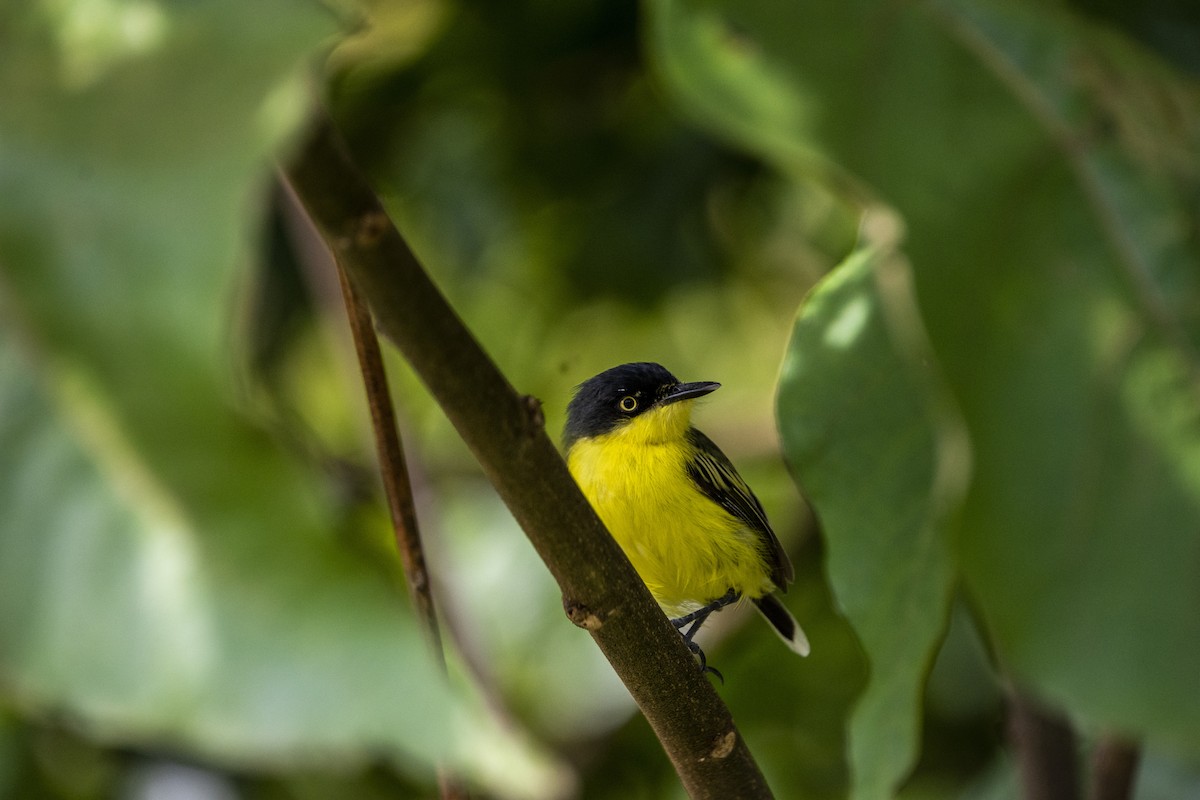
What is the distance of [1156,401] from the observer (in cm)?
114

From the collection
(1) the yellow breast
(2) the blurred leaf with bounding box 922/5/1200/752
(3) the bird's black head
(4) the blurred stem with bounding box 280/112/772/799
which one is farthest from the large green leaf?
(3) the bird's black head

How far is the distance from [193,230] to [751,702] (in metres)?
1.83

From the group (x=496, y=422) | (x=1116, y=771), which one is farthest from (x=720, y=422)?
(x=496, y=422)

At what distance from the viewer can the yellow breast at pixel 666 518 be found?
1737 millimetres

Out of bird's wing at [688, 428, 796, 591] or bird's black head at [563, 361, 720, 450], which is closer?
bird's wing at [688, 428, 796, 591]

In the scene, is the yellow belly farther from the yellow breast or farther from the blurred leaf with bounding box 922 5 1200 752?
the blurred leaf with bounding box 922 5 1200 752

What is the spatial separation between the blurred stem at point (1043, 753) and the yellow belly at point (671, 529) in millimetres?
402

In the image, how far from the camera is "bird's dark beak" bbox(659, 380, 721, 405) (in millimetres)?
1993

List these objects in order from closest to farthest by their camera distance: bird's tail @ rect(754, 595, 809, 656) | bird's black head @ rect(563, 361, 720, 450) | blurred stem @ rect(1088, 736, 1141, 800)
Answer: blurred stem @ rect(1088, 736, 1141, 800) < bird's tail @ rect(754, 595, 809, 656) < bird's black head @ rect(563, 361, 720, 450)

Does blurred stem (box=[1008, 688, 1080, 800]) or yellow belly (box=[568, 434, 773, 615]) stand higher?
yellow belly (box=[568, 434, 773, 615])

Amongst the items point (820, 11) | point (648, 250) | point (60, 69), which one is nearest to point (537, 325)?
point (648, 250)

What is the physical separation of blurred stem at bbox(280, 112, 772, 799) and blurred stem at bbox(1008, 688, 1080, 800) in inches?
39.0

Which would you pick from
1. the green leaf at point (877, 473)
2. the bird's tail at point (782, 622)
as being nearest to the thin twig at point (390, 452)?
the green leaf at point (877, 473)

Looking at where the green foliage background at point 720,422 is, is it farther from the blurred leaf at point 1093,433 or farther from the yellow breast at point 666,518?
the yellow breast at point 666,518
